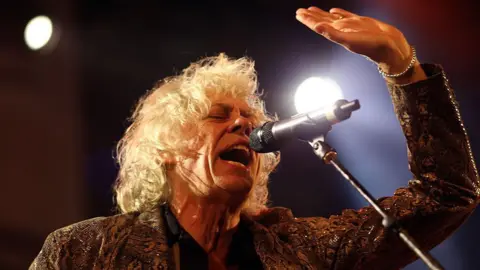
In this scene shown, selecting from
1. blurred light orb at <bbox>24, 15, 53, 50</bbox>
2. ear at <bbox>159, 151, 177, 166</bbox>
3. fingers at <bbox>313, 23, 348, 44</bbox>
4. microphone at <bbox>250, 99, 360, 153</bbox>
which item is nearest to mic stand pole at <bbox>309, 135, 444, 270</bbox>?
microphone at <bbox>250, 99, 360, 153</bbox>

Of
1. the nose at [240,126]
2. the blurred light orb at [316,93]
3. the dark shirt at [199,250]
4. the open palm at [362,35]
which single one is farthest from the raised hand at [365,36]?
the blurred light orb at [316,93]

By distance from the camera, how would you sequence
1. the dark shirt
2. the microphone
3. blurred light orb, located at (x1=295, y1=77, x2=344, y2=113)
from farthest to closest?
blurred light orb, located at (x1=295, y1=77, x2=344, y2=113) < the dark shirt < the microphone

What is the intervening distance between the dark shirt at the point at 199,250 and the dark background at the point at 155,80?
3.81 feet

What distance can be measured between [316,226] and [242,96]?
663 mm

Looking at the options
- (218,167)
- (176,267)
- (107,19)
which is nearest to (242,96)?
(218,167)

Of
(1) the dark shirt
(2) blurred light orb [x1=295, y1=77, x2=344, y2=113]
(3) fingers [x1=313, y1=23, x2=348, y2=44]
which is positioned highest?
(3) fingers [x1=313, y1=23, x2=348, y2=44]

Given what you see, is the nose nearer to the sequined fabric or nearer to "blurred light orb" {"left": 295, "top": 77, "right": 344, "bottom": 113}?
the sequined fabric

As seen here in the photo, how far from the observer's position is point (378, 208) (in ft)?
5.05

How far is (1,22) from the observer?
3.61 meters

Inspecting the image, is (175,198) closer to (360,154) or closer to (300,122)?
(300,122)

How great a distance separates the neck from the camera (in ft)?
8.25

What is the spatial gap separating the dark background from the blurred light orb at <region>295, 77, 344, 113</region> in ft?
0.22

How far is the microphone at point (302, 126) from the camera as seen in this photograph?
1.64 m

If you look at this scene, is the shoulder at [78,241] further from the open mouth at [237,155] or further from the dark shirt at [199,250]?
the open mouth at [237,155]
